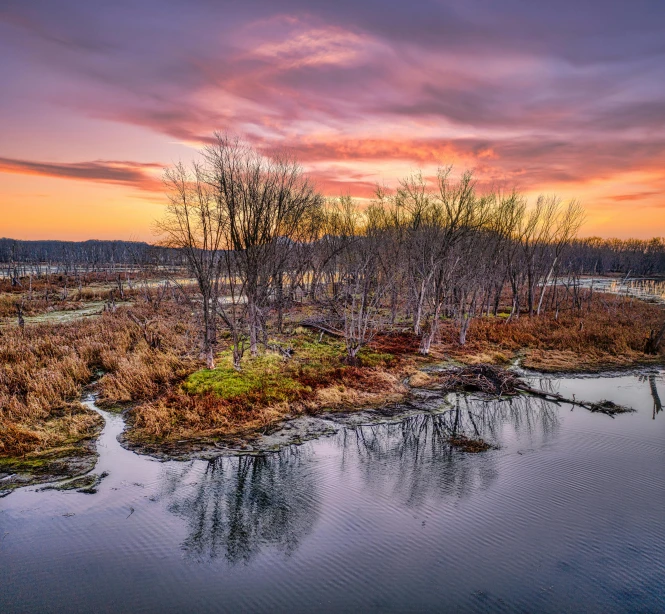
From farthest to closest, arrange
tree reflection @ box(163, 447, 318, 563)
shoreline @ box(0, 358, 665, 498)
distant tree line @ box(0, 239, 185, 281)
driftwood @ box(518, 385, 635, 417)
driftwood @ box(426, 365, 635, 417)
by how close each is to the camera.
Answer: distant tree line @ box(0, 239, 185, 281), driftwood @ box(426, 365, 635, 417), driftwood @ box(518, 385, 635, 417), shoreline @ box(0, 358, 665, 498), tree reflection @ box(163, 447, 318, 563)

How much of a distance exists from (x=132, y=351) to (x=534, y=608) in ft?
64.5

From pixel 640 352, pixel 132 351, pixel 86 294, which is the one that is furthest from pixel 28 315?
pixel 640 352

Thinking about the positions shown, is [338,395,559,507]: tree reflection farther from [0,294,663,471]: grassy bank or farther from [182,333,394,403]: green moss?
[182,333,394,403]: green moss

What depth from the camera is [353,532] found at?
8492mm

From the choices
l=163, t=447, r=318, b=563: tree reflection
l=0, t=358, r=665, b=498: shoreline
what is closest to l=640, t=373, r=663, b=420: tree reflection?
l=0, t=358, r=665, b=498: shoreline

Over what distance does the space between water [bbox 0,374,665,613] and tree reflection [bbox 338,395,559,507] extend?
71 mm

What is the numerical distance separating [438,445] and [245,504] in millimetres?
6122

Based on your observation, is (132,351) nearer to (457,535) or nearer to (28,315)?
(457,535)

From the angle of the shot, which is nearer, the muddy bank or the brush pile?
the muddy bank

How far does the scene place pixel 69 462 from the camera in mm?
10805

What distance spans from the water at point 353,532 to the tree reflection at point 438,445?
7cm

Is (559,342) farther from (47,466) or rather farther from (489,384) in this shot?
(47,466)

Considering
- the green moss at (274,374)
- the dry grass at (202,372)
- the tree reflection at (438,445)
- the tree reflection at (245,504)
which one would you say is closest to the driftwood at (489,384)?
the tree reflection at (438,445)

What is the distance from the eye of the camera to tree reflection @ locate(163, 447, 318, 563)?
812cm
